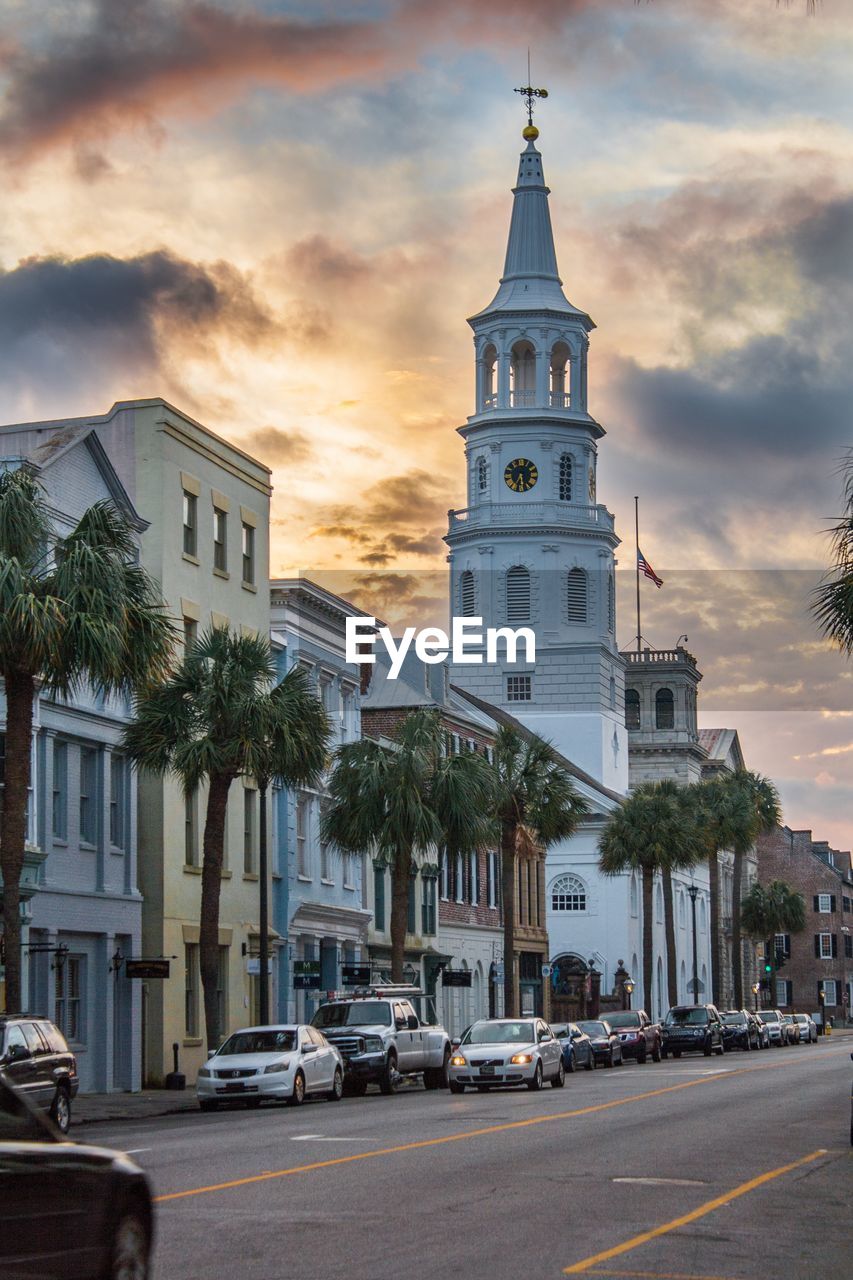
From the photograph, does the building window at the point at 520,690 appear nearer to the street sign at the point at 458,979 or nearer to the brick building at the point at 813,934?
the street sign at the point at 458,979

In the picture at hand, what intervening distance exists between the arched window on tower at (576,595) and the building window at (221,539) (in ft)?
186

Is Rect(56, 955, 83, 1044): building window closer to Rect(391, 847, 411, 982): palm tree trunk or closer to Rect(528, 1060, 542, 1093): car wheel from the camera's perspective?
Rect(528, 1060, 542, 1093): car wheel

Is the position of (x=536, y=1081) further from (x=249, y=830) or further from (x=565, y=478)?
(x=565, y=478)

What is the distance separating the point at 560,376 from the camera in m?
110

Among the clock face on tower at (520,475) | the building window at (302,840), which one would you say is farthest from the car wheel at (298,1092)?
Result: the clock face on tower at (520,475)

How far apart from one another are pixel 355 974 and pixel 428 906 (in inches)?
605

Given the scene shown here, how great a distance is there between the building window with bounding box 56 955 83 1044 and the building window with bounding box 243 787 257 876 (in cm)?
954

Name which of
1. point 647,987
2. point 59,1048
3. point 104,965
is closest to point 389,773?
point 104,965

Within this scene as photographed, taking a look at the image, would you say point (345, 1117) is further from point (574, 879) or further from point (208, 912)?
point (574, 879)

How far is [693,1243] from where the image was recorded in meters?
13.9

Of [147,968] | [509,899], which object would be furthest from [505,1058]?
[509,899]

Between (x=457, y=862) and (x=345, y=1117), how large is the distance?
4526cm

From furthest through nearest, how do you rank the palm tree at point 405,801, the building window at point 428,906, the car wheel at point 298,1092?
the building window at point 428,906, the palm tree at point 405,801, the car wheel at point 298,1092

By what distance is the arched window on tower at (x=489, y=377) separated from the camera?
4240 inches
